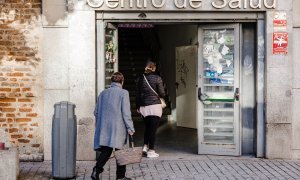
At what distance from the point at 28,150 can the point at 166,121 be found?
6888 millimetres

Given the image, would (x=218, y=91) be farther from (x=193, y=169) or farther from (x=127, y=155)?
(x=127, y=155)

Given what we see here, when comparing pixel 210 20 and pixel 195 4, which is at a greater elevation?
pixel 195 4

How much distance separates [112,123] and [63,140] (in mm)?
870

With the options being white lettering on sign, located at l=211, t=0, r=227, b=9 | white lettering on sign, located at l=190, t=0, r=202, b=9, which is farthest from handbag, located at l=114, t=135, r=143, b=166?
white lettering on sign, located at l=211, t=0, r=227, b=9

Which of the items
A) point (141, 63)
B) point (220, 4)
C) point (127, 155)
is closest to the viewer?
point (127, 155)

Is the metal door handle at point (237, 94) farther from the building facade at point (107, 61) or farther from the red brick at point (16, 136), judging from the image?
the red brick at point (16, 136)

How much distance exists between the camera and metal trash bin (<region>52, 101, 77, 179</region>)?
354 inches

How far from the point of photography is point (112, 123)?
8.70m

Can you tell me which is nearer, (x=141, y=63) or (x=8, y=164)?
(x=8, y=164)

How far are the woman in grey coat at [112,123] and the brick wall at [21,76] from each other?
246 cm

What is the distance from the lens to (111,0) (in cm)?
1084

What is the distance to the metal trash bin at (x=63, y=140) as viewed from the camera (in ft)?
29.5

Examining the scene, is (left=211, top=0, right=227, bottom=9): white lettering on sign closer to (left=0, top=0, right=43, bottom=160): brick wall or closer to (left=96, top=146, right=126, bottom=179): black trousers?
(left=0, top=0, right=43, bottom=160): brick wall

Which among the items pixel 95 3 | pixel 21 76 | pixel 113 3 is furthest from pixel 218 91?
pixel 21 76
